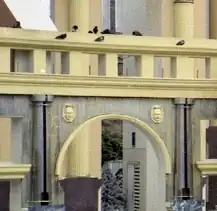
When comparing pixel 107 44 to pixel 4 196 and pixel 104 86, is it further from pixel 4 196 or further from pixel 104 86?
pixel 4 196

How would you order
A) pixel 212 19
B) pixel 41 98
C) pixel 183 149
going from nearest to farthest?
pixel 41 98 → pixel 183 149 → pixel 212 19

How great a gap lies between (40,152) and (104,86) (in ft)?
4.02

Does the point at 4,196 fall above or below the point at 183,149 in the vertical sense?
below

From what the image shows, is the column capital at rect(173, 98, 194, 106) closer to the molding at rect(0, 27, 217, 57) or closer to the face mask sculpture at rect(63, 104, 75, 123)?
the molding at rect(0, 27, 217, 57)

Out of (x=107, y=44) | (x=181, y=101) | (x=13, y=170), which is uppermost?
(x=107, y=44)

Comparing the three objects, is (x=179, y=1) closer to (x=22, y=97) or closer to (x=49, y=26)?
(x=49, y=26)

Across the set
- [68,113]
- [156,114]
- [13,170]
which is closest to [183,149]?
[156,114]

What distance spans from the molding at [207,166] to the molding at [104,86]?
2.97ft

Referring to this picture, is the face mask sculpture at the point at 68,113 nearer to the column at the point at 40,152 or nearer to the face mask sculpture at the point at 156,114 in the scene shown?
the column at the point at 40,152

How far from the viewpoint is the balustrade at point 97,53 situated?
1109 cm

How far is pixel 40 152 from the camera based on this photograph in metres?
11.2

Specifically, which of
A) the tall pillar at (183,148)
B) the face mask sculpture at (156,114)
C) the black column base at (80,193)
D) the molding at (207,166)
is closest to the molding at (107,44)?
the tall pillar at (183,148)

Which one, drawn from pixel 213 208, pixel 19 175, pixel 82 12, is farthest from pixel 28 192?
pixel 82 12

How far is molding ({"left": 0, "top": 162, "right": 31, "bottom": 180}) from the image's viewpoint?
10.9 meters
